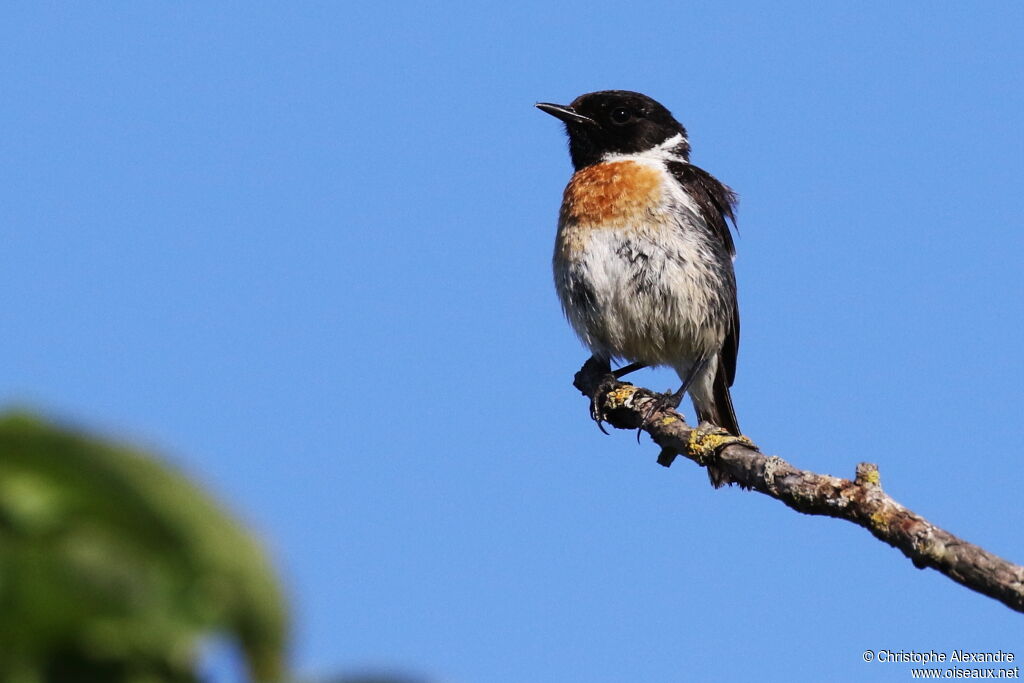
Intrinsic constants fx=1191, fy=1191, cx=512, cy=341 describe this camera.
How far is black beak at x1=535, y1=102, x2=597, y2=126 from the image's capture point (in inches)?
374

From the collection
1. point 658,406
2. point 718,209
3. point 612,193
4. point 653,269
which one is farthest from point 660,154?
point 658,406

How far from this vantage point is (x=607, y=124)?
9.52 meters

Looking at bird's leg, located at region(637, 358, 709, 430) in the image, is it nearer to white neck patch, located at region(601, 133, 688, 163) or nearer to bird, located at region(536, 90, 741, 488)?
bird, located at region(536, 90, 741, 488)

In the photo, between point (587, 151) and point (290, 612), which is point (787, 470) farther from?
point (587, 151)

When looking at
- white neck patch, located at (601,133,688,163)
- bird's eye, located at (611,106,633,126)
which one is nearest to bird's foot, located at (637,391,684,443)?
white neck patch, located at (601,133,688,163)

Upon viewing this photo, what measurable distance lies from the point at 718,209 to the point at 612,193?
1.03 meters

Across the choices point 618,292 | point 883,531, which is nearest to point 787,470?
point 883,531

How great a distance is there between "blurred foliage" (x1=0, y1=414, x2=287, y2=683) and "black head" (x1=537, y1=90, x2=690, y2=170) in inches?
343

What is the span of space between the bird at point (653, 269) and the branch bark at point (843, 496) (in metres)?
0.54

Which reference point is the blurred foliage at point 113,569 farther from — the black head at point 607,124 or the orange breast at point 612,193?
the black head at point 607,124

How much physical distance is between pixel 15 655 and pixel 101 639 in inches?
2.4

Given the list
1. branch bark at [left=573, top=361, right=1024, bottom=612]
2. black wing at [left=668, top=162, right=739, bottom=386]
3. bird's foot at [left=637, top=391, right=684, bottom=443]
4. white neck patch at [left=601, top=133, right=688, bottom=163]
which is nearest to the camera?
branch bark at [left=573, top=361, right=1024, bottom=612]

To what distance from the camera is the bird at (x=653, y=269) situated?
8.20 m

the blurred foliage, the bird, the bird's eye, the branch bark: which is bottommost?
the blurred foliage
